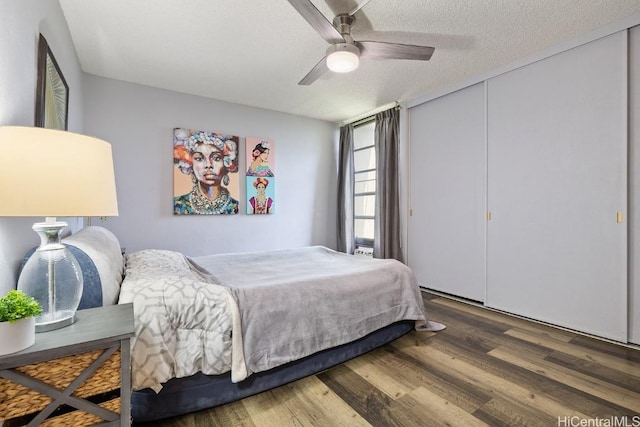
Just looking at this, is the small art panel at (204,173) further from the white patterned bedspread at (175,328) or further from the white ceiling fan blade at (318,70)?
the white patterned bedspread at (175,328)

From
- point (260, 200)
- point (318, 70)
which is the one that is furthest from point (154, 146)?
point (318, 70)

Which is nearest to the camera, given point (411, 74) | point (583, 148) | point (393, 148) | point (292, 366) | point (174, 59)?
point (292, 366)

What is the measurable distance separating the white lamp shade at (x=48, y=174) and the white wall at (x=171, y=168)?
2.76m

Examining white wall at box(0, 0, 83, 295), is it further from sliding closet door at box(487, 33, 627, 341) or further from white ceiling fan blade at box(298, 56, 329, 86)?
sliding closet door at box(487, 33, 627, 341)

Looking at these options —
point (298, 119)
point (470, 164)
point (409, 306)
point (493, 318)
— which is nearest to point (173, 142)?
point (298, 119)

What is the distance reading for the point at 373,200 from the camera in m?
4.53

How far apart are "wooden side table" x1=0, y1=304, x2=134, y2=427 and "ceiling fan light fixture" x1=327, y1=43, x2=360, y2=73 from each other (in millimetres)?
1932

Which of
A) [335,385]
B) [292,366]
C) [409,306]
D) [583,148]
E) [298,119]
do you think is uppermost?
[298,119]

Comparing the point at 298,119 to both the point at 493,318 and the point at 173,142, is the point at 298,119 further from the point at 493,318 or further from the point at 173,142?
the point at 493,318

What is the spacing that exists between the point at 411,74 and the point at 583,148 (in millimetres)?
1718

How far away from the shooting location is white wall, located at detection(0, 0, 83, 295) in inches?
43.6

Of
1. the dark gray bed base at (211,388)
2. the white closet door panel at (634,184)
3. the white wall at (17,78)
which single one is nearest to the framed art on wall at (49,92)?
the white wall at (17,78)

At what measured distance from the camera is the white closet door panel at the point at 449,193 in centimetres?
324

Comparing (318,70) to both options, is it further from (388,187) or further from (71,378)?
(71,378)
